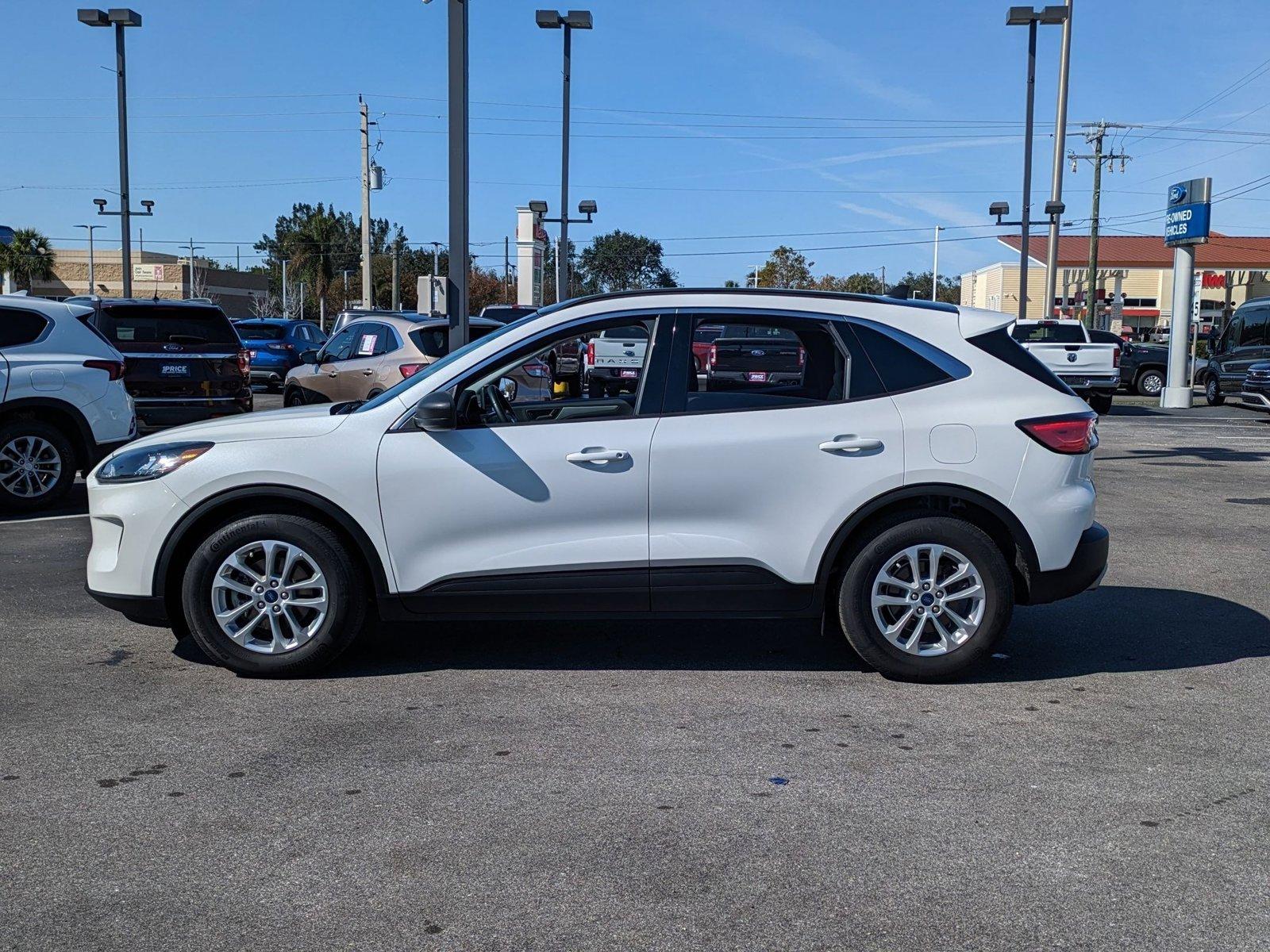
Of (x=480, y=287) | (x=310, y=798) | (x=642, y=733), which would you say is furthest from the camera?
(x=480, y=287)

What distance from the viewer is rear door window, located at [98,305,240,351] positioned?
45.2 ft

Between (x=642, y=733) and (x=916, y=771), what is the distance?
109 cm

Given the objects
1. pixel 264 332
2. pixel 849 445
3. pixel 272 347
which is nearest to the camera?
pixel 849 445

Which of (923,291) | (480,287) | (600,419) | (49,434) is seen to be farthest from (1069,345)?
(923,291)

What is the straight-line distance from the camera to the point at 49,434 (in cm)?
1077

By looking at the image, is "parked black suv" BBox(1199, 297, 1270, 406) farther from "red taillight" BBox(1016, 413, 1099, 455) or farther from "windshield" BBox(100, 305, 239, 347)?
"red taillight" BBox(1016, 413, 1099, 455)

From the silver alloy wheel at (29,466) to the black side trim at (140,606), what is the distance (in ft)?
18.0

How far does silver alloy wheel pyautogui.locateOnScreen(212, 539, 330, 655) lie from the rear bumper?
127 inches

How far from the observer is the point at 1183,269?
98.9 ft

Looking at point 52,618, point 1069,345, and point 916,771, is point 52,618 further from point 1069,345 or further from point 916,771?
point 1069,345

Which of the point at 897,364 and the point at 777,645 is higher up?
the point at 897,364

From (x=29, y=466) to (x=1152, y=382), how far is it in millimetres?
30488

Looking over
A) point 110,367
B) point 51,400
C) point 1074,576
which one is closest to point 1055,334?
point 110,367

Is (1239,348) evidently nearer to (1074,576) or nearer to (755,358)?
(1074,576)
